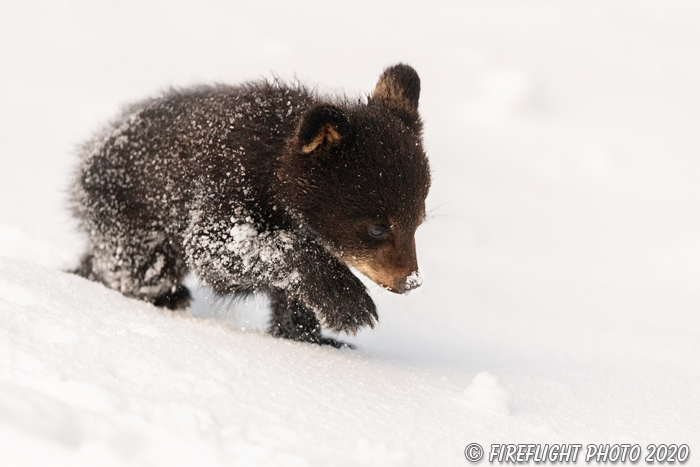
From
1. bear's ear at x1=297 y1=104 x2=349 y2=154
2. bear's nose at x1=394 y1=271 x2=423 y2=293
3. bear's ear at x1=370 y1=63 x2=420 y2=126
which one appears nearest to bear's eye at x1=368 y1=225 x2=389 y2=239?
bear's nose at x1=394 y1=271 x2=423 y2=293

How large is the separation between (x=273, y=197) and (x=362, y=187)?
0.62m

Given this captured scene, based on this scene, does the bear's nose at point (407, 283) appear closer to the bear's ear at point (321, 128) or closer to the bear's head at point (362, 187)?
the bear's head at point (362, 187)

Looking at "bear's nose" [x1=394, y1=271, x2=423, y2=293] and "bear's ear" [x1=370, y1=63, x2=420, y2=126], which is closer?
"bear's nose" [x1=394, y1=271, x2=423, y2=293]

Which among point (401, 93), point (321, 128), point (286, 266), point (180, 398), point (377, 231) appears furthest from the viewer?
point (401, 93)

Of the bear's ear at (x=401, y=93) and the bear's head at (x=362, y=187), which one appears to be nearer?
the bear's head at (x=362, y=187)

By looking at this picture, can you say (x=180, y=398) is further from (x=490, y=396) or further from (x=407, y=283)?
(x=407, y=283)

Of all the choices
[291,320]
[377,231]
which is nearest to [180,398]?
[377,231]

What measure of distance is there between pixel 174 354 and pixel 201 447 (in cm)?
90

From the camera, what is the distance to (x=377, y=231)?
13.2 feet

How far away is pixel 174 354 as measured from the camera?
3.15 metres

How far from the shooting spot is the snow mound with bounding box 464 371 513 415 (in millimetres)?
3344

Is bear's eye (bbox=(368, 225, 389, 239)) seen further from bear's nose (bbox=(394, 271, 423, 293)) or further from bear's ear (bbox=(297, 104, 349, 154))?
bear's ear (bbox=(297, 104, 349, 154))

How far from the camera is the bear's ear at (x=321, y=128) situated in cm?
379

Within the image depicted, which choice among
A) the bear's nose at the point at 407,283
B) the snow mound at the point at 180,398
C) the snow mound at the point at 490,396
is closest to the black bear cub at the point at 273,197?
the bear's nose at the point at 407,283
